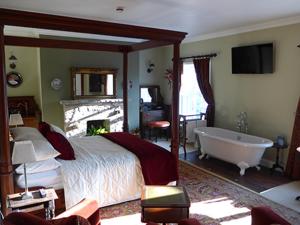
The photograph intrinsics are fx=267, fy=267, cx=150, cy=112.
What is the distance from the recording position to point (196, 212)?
3264mm

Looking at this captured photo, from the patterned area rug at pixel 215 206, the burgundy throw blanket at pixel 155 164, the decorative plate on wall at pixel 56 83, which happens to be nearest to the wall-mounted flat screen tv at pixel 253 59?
the patterned area rug at pixel 215 206

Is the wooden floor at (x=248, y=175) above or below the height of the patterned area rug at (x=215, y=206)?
above

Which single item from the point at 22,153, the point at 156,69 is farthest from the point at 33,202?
the point at 156,69

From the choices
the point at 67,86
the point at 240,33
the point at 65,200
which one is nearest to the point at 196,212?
the point at 65,200

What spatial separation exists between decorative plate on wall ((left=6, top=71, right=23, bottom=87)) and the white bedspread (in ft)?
12.6

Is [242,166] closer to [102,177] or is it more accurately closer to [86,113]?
[102,177]

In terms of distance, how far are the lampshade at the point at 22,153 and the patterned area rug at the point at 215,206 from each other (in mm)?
1191

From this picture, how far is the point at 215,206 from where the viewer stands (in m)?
3.42

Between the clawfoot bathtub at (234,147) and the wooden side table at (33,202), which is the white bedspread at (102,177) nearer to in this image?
the wooden side table at (33,202)

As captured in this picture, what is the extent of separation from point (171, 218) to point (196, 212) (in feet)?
3.21

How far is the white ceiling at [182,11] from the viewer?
3.42 meters

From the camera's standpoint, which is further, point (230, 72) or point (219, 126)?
point (219, 126)

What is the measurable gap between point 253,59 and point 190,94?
230cm

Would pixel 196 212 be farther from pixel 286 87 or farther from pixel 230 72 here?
pixel 230 72
